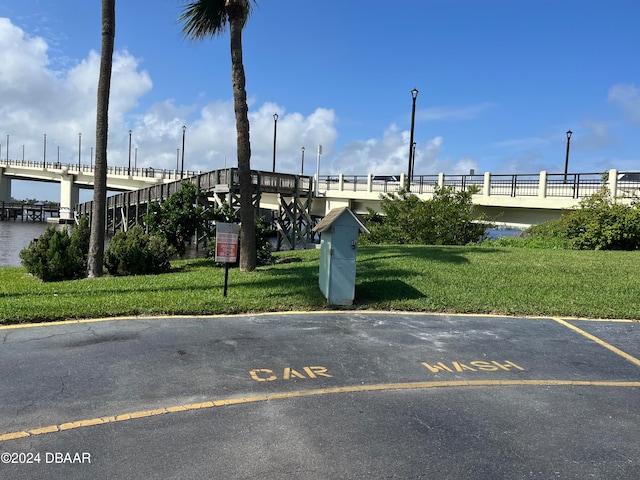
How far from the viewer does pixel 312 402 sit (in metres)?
4.34

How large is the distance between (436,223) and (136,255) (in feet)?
37.9

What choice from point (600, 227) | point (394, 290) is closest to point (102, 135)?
point (394, 290)

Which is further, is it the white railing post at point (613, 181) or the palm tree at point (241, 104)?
the white railing post at point (613, 181)

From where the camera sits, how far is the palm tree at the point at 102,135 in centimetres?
1246

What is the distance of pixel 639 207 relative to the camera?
16.6 meters

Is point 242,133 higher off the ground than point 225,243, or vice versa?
point 242,133

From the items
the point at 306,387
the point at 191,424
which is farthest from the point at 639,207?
the point at 191,424

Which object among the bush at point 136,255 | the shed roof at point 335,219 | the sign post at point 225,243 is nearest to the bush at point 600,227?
the shed roof at point 335,219

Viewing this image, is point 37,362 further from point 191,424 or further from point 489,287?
point 489,287

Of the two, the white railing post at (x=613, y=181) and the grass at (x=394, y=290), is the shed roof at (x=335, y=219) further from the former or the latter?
the white railing post at (x=613, y=181)

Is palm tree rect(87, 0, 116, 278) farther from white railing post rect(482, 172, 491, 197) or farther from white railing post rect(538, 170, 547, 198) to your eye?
white railing post rect(538, 170, 547, 198)

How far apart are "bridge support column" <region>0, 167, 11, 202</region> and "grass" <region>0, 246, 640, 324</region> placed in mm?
91943

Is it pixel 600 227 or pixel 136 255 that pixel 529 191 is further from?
pixel 136 255

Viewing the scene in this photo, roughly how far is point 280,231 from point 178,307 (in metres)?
19.3
